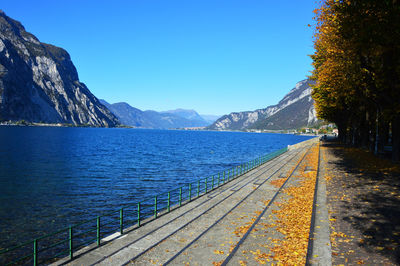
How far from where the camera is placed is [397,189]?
1845 centimetres

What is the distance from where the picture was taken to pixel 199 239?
12758 millimetres

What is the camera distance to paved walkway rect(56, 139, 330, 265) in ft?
35.4

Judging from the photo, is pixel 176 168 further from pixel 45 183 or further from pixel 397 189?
pixel 397 189

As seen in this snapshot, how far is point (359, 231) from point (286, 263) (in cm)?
478

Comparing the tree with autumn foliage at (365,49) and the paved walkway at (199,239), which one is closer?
the paved walkway at (199,239)

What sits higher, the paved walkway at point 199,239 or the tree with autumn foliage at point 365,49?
the tree with autumn foliage at point 365,49

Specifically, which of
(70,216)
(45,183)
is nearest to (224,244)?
(70,216)

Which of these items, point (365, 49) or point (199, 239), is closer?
point (199, 239)

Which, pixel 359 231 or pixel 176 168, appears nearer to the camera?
pixel 359 231

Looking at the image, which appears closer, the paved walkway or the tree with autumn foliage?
the paved walkway

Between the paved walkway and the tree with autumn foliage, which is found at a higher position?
the tree with autumn foliage

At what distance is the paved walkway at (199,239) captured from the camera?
10797mm

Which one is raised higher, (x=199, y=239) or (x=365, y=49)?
(x=365, y=49)

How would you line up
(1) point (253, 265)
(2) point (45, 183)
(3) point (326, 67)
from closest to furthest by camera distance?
(1) point (253, 265)
(3) point (326, 67)
(2) point (45, 183)
